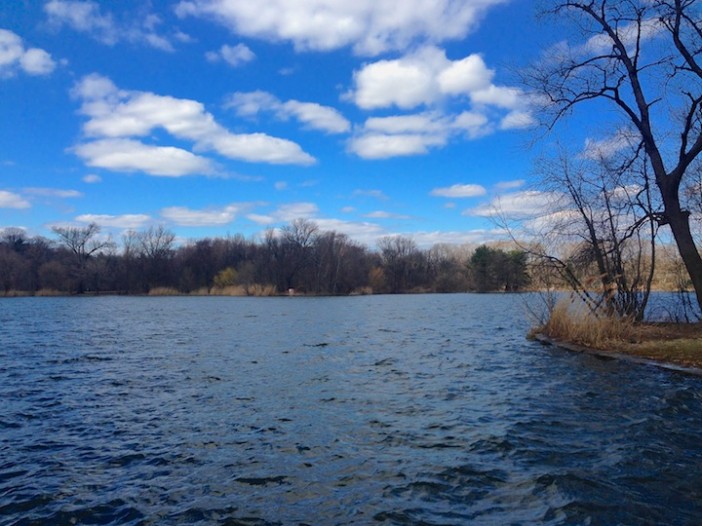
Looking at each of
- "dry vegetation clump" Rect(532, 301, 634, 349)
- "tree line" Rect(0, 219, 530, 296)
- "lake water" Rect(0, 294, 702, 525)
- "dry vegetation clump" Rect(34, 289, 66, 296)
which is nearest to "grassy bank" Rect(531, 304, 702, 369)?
"dry vegetation clump" Rect(532, 301, 634, 349)

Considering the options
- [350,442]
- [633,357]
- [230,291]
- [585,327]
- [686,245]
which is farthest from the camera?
[230,291]

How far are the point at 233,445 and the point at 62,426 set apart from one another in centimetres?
360

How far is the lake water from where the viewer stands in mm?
5414

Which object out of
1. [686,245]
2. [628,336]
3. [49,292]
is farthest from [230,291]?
[686,245]

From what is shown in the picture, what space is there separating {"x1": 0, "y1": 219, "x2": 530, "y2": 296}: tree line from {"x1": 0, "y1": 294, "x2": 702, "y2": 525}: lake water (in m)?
75.5

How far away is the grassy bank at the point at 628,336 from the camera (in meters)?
13.5

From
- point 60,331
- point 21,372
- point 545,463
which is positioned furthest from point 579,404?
point 60,331

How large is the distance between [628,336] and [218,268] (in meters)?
93.2

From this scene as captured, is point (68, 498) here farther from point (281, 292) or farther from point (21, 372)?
point (281, 292)

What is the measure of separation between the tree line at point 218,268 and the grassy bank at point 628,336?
224 ft

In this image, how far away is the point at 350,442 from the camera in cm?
769

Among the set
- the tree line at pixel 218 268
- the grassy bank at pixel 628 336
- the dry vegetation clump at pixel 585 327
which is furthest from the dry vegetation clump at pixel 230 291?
the dry vegetation clump at pixel 585 327

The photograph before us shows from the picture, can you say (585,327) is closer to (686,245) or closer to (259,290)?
(686,245)

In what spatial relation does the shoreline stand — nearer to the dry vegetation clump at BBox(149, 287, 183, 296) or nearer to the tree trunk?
the tree trunk
